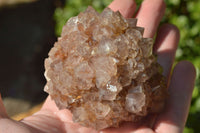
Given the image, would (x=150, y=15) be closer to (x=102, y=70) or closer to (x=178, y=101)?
(x=178, y=101)

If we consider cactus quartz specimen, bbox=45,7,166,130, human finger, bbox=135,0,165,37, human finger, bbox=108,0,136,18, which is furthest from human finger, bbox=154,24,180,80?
cactus quartz specimen, bbox=45,7,166,130

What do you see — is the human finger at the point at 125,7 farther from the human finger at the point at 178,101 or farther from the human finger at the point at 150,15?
the human finger at the point at 178,101

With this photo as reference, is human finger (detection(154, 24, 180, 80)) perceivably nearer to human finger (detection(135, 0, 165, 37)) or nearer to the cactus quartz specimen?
human finger (detection(135, 0, 165, 37))

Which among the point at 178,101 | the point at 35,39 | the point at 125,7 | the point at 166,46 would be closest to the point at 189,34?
the point at 166,46

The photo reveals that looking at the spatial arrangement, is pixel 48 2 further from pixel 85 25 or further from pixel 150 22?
A: pixel 85 25

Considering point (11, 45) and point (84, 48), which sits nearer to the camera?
point (84, 48)

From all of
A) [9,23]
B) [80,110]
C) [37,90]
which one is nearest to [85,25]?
[80,110]

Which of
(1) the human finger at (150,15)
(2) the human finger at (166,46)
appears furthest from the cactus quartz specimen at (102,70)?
(1) the human finger at (150,15)
